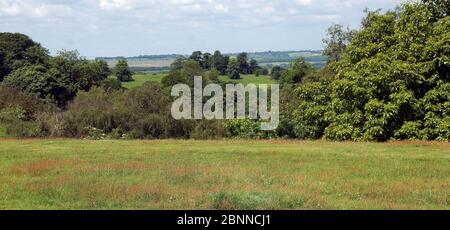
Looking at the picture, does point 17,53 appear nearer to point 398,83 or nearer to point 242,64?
point 242,64

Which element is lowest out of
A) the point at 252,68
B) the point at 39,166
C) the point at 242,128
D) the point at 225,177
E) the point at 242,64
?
the point at 252,68

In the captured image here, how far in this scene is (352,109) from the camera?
30484mm

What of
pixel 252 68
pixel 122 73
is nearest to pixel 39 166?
pixel 122 73

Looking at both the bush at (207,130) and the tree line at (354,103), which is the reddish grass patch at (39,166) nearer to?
the tree line at (354,103)

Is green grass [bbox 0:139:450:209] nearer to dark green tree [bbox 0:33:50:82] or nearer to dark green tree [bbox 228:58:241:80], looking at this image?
dark green tree [bbox 0:33:50:82]

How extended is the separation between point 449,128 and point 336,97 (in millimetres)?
6474

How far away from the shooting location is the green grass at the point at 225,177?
464 inches

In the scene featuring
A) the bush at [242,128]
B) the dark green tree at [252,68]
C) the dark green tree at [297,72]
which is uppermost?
the dark green tree at [297,72]

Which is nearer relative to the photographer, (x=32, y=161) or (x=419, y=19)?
(x=32, y=161)

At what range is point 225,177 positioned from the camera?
14938mm

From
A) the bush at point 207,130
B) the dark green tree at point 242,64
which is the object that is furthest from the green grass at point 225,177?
the dark green tree at point 242,64
